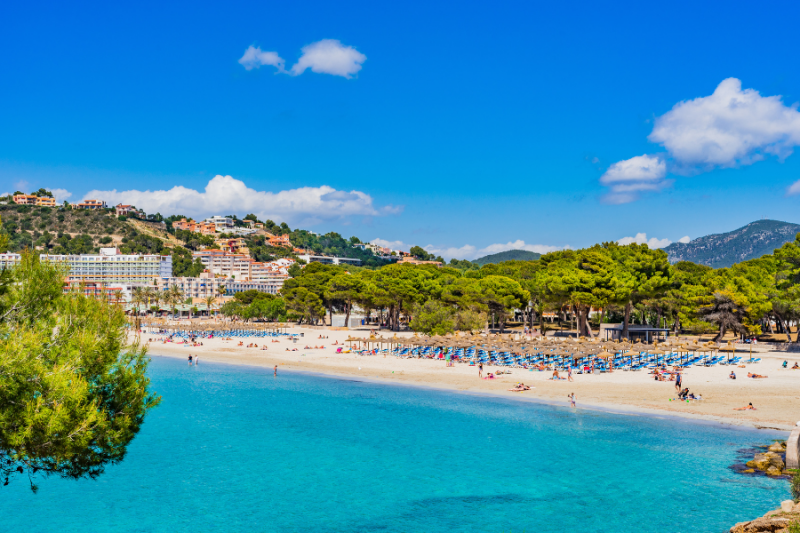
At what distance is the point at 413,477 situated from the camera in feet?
61.6

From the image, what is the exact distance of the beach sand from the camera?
24.9 m

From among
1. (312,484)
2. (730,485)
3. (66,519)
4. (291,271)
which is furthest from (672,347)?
(291,271)

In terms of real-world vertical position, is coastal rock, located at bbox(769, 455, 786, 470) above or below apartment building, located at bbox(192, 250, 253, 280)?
below

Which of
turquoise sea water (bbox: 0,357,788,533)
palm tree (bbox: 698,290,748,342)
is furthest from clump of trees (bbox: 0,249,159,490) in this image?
palm tree (bbox: 698,290,748,342)

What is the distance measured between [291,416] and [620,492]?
622 inches

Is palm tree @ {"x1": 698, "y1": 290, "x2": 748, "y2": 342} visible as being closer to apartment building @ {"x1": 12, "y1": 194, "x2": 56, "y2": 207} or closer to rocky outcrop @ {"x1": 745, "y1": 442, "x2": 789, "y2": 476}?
rocky outcrop @ {"x1": 745, "y1": 442, "x2": 789, "y2": 476}

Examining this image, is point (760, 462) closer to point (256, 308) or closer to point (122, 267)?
point (256, 308)

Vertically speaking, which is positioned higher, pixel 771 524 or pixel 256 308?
pixel 256 308

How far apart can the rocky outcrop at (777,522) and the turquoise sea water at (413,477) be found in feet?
7.61

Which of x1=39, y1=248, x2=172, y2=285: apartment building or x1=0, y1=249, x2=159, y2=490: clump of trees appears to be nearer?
x1=0, y1=249, x2=159, y2=490: clump of trees

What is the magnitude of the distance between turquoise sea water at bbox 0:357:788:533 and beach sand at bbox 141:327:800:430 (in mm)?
1885

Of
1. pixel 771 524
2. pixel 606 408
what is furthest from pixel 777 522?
pixel 606 408

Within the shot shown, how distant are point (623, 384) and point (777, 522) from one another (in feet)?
69.6

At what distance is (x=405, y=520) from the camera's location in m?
15.3
